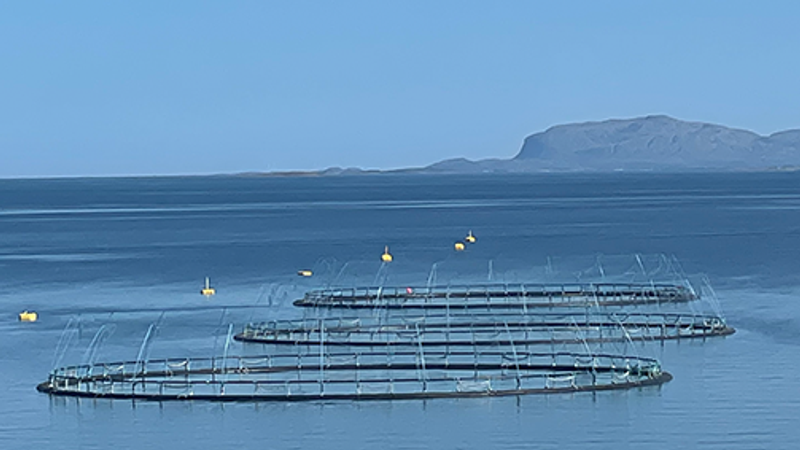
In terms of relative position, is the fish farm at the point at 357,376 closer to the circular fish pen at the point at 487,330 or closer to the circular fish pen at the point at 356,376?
the circular fish pen at the point at 356,376

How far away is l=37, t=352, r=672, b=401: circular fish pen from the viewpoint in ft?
152

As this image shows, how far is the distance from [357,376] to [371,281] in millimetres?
36038

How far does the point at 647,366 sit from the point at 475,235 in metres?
79.7

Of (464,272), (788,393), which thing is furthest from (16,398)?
(464,272)

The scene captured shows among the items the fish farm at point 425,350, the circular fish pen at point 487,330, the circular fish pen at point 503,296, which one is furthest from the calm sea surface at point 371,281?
the circular fish pen at point 503,296

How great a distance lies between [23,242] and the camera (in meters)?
130

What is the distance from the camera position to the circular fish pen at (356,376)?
152ft

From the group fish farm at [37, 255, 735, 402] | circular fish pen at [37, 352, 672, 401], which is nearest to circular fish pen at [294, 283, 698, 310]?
fish farm at [37, 255, 735, 402]

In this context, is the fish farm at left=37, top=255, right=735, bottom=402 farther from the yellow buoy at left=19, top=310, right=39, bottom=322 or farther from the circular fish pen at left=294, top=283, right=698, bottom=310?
the yellow buoy at left=19, top=310, right=39, bottom=322

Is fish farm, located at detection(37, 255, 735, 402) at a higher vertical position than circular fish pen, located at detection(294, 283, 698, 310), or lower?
lower

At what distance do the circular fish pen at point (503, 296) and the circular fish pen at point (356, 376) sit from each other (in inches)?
667

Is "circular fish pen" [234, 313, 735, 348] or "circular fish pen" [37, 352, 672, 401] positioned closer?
"circular fish pen" [37, 352, 672, 401]

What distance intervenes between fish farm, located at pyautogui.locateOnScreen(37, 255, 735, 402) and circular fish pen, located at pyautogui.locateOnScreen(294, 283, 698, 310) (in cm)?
10

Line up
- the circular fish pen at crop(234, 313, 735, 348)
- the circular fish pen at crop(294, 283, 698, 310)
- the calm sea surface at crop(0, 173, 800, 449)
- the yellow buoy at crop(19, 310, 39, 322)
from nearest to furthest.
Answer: the calm sea surface at crop(0, 173, 800, 449), the circular fish pen at crop(234, 313, 735, 348), the yellow buoy at crop(19, 310, 39, 322), the circular fish pen at crop(294, 283, 698, 310)
